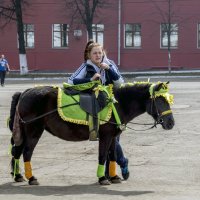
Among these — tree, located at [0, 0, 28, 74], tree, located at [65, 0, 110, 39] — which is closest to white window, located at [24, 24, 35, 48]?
tree, located at [0, 0, 28, 74]

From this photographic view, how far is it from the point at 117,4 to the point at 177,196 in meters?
44.9

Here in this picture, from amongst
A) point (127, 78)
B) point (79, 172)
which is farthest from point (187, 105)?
point (127, 78)

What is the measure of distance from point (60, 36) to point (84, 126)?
45.2 meters

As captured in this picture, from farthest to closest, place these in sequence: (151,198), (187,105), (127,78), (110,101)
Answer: (127,78) < (187,105) < (110,101) < (151,198)

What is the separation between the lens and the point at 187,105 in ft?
71.2

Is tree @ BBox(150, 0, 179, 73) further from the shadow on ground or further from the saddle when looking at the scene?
the shadow on ground

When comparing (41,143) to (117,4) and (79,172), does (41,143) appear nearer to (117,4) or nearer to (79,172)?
(79,172)

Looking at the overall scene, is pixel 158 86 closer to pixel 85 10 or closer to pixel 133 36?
pixel 85 10

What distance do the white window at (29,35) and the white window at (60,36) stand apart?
5.86 feet

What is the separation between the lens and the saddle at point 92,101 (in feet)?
28.5

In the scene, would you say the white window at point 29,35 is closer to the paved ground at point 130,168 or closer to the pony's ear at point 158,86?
the paved ground at point 130,168

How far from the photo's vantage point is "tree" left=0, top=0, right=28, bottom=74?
4762cm

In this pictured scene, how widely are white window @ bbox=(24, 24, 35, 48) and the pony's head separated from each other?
45.7 metres

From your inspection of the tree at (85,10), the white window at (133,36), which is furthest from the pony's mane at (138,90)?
the white window at (133,36)
